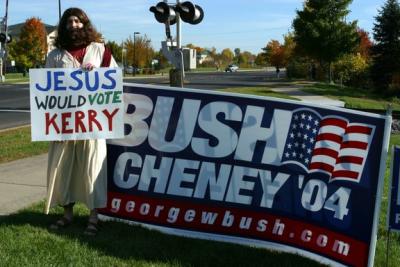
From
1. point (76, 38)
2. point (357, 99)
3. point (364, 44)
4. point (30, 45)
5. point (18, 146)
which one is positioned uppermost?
point (364, 44)

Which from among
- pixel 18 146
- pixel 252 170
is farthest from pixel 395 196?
pixel 18 146

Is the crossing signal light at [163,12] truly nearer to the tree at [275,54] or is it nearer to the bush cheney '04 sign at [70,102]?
the bush cheney '04 sign at [70,102]

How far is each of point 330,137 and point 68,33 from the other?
2368mm

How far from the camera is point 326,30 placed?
1629 inches

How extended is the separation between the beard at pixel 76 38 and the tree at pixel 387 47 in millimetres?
35983

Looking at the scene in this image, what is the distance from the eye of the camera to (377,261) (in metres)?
4.37

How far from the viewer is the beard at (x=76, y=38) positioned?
4.84m

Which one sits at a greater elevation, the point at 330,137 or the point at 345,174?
the point at 330,137

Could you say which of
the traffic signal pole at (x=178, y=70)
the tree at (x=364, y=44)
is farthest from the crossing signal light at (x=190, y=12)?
the tree at (x=364, y=44)

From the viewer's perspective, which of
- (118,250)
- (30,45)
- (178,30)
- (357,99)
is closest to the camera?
(118,250)

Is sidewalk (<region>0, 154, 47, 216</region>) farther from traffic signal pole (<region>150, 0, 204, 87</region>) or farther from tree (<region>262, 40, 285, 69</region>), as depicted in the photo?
tree (<region>262, 40, 285, 69</region>)

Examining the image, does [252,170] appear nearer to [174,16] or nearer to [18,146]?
[18,146]

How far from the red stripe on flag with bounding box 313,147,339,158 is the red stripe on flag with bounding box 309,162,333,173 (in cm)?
7

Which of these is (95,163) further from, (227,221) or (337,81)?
(337,81)
